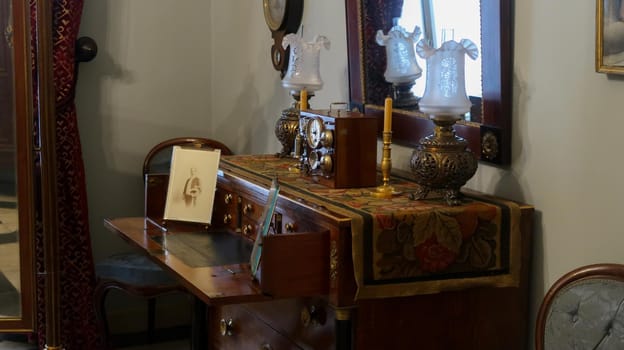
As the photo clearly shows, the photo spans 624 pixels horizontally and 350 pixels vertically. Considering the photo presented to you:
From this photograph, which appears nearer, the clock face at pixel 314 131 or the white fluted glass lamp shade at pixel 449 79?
the white fluted glass lamp shade at pixel 449 79

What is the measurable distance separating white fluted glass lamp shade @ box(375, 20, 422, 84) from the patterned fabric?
60cm

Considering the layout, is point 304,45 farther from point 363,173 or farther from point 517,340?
point 517,340

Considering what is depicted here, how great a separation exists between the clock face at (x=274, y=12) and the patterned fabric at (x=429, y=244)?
143 centimetres

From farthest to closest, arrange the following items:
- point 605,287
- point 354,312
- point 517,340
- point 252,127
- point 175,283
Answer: point 252,127 < point 175,283 < point 517,340 < point 354,312 < point 605,287

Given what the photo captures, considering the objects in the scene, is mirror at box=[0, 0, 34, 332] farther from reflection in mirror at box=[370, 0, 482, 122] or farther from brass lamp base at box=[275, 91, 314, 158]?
reflection in mirror at box=[370, 0, 482, 122]

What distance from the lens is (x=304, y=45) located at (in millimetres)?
2844

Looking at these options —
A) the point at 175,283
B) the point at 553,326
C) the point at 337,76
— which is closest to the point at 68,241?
the point at 175,283

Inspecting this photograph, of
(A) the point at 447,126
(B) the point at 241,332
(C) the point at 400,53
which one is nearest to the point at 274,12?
(C) the point at 400,53

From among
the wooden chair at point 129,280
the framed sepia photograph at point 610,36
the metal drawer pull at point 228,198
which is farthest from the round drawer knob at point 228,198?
the framed sepia photograph at point 610,36

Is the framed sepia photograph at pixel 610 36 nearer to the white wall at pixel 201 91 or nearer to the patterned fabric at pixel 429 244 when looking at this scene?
the white wall at pixel 201 91

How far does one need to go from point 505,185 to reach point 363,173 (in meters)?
0.39

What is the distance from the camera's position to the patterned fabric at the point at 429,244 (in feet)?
6.64

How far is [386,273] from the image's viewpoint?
2049 mm

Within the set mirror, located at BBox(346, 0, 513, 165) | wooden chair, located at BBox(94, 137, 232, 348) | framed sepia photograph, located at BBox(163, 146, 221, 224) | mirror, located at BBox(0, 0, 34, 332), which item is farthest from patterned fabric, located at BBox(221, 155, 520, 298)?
wooden chair, located at BBox(94, 137, 232, 348)
